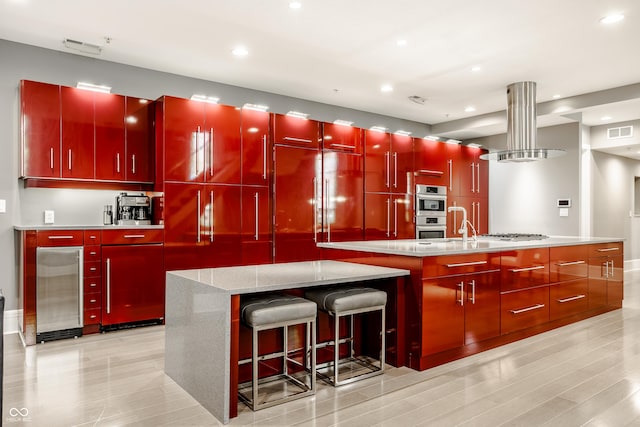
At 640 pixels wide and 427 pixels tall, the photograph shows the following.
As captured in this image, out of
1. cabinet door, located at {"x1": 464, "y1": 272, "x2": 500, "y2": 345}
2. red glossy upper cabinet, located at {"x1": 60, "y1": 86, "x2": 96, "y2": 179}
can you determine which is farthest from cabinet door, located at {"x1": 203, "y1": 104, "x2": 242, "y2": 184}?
cabinet door, located at {"x1": 464, "y1": 272, "x2": 500, "y2": 345}

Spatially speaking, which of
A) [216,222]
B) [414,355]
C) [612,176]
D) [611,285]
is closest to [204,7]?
[216,222]

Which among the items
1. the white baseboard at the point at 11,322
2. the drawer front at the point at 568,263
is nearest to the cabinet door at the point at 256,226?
the white baseboard at the point at 11,322

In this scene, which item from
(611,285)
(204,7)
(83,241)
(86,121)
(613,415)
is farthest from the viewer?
(611,285)

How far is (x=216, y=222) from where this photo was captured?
4.73 meters

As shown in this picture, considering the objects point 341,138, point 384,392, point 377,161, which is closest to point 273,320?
point 384,392

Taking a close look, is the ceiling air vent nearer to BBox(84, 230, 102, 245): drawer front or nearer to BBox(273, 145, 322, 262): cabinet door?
BBox(273, 145, 322, 262): cabinet door

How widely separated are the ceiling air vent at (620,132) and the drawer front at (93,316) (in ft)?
25.1

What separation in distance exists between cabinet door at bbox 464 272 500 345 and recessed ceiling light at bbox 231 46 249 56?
119 inches

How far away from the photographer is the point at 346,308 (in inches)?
107

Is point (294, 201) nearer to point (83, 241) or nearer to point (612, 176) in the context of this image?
point (83, 241)

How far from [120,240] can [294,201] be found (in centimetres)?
199

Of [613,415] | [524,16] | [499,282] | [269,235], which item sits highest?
[524,16]

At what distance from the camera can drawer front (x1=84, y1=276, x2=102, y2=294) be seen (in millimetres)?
3997

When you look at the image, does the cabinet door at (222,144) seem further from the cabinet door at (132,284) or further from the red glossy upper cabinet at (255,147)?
the cabinet door at (132,284)
